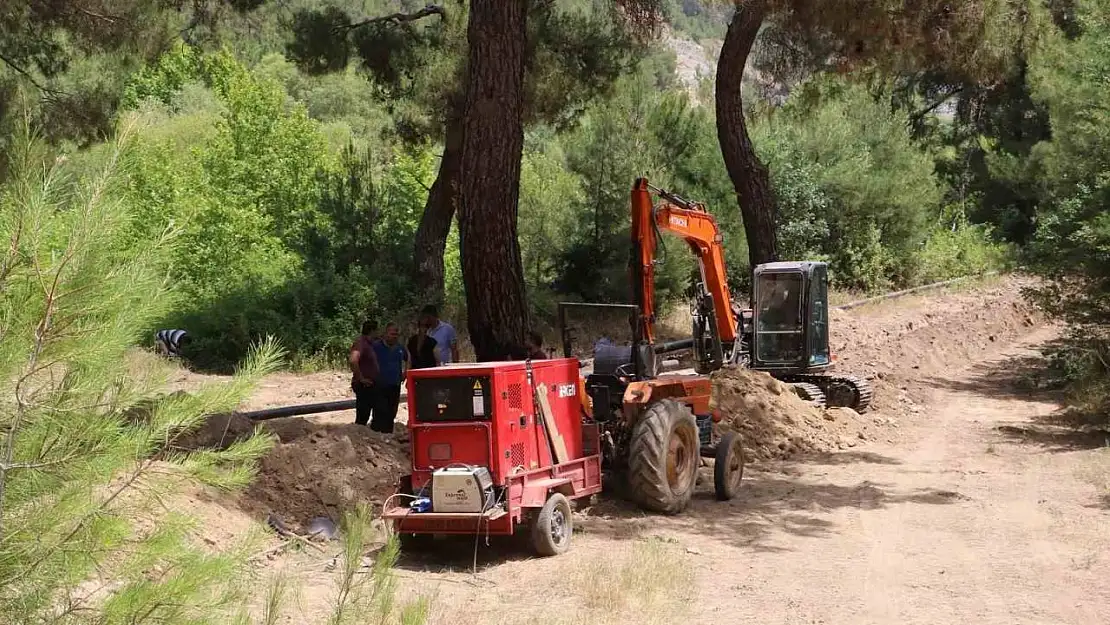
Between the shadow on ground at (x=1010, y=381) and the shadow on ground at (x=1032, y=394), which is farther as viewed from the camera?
the shadow on ground at (x=1010, y=381)

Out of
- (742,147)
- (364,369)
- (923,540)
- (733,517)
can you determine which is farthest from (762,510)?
(742,147)

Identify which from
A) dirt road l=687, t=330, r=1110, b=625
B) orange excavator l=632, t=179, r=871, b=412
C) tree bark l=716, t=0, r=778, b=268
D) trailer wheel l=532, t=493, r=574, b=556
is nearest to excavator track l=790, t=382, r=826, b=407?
orange excavator l=632, t=179, r=871, b=412

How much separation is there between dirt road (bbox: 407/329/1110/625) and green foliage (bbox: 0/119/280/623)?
14.1 feet

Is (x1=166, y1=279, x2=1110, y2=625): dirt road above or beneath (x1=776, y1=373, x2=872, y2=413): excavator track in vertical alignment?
beneath

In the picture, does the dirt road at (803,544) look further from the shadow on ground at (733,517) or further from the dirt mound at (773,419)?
the dirt mound at (773,419)

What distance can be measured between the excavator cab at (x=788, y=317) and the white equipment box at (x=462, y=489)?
437 inches

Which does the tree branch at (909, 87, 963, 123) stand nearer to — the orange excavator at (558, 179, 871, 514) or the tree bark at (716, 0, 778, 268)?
the tree bark at (716, 0, 778, 268)

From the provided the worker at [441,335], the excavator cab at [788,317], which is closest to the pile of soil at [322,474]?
the worker at [441,335]

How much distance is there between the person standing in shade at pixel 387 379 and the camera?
12.9 m

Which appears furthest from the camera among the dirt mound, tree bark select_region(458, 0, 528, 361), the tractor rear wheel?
the dirt mound

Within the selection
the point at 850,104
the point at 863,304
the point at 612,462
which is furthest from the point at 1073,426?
the point at 850,104

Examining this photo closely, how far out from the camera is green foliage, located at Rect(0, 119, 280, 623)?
3320mm

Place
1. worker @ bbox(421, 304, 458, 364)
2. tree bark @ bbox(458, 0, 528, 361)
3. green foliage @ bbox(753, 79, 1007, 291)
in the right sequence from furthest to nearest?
green foliage @ bbox(753, 79, 1007, 291) < worker @ bbox(421, 304, 458, 364) < tree bark @ bbox(458, 0, 528, 361)

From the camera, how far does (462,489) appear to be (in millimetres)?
9320
